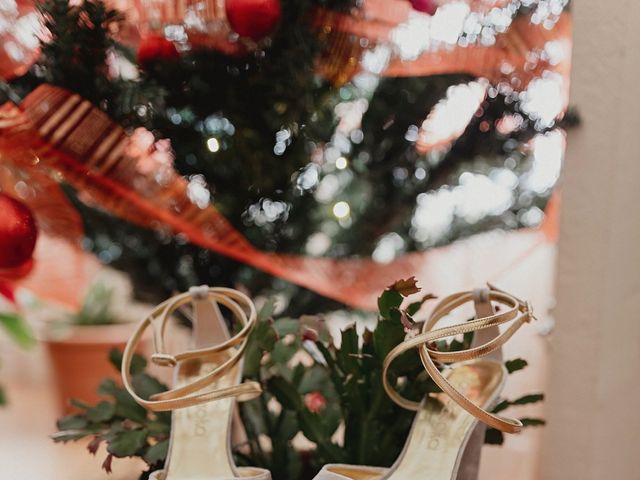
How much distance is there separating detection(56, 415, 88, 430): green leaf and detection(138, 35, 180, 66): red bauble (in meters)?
0.34

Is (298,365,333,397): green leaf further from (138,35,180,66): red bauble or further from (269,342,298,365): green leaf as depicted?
(138,35,180,66): red bauble

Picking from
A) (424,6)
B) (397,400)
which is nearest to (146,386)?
(397,400)

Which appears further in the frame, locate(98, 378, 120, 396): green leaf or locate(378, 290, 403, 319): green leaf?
locate(98, 378, 120, 396): green leaf

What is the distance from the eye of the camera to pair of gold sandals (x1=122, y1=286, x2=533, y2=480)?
0.49 metres

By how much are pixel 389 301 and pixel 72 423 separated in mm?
324

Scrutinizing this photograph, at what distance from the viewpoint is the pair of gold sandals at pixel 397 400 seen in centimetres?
49

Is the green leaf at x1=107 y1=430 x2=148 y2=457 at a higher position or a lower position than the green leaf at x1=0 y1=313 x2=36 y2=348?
lower

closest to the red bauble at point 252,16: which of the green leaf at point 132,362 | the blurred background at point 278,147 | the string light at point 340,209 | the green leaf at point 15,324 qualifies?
the blurred background at point 278,147

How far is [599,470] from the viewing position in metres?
0.70

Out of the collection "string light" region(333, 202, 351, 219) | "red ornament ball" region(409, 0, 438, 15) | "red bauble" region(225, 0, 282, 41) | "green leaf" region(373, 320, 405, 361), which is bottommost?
"green leaf" region(373, 320, 405, 361)

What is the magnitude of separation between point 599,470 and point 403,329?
34cm

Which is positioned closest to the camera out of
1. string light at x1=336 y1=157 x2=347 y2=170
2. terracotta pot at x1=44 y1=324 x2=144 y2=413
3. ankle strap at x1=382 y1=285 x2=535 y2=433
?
ankle strap at x1=382 y1=285 x2=535 y2=433

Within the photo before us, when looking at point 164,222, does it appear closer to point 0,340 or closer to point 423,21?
point 423,21

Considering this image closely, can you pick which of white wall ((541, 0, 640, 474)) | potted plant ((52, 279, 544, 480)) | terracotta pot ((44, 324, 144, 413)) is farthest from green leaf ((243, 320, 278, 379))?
terracotta pot ((44, 324, 144, 413))
